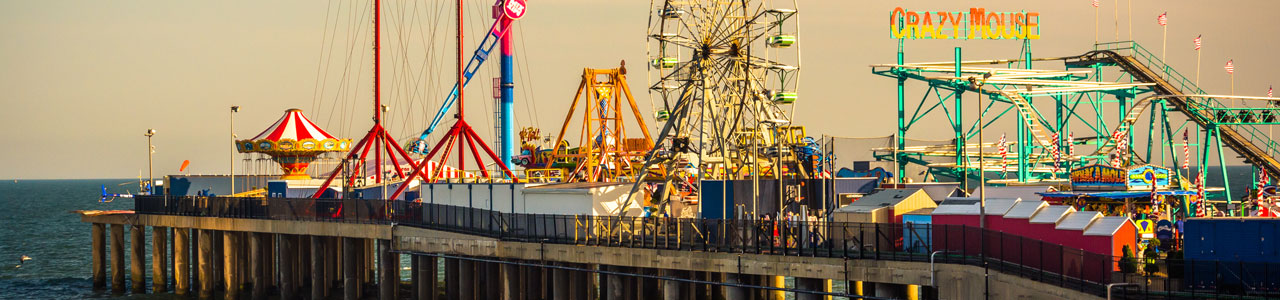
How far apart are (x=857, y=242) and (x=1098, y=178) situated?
13.2 m

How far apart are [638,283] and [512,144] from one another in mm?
55702

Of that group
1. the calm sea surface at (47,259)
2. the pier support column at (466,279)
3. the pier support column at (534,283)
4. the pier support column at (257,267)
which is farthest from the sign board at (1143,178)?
the pier support column at (257,267)

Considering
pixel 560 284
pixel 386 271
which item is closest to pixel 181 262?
pixel 386 271

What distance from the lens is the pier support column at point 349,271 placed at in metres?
57.8

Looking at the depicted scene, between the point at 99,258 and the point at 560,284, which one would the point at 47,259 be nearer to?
the point at 99,258

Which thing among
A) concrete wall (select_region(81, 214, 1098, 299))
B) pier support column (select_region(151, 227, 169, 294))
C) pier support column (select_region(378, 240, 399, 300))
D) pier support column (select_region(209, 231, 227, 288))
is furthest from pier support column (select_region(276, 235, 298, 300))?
pier support column (select_region(151, 227, 169, 294))

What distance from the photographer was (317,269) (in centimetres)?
6034

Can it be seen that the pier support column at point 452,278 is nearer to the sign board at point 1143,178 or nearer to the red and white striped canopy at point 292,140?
the sign board at point 1143,178

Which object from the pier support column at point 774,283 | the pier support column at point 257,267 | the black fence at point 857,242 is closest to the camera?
the black fence at point 857,242

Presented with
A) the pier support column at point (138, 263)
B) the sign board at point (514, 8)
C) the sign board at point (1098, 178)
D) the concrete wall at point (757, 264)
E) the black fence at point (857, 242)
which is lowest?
the pier support column at point (138, 263)

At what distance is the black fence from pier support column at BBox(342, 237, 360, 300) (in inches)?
44.0

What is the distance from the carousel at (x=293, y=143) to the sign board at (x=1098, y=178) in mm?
52329

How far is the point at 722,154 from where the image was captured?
53.3 metres

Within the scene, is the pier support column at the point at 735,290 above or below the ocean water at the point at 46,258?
above
